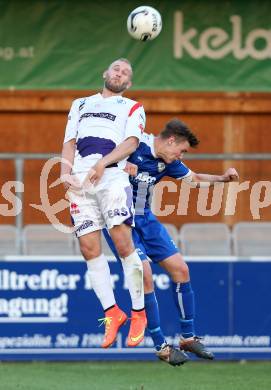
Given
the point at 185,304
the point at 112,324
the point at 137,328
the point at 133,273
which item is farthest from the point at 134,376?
the point at 133,273

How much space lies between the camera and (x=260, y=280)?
575 inches

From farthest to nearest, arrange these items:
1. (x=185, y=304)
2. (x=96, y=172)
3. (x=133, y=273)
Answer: (x=185, y=304)
(x=133, y=273)
(x=96, y=172)

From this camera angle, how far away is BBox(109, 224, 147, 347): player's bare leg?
10891 mm

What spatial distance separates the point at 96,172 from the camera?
10586 mm

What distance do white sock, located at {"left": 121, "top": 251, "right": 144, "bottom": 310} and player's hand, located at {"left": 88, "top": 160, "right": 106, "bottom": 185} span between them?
2.52ft

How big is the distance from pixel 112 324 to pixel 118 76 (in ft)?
6.65

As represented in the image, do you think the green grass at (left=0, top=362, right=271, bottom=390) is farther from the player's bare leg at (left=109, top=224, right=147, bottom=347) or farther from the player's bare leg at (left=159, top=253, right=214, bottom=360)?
the player's bare leg at (left=109, top=224, right=147, bottom=347)

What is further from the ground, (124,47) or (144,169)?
(124,47)

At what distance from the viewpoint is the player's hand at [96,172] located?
1059 centimetres

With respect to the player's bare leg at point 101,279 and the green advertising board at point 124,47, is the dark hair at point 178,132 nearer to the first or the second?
the player's bare leg at point 101,279

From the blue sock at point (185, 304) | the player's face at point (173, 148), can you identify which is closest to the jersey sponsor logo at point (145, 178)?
the player's face at point (173, 148)

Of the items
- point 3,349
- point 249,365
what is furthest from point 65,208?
point 249,365

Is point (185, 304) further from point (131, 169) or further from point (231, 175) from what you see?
point (131, 169)

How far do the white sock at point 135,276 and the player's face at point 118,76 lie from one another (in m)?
1.37
